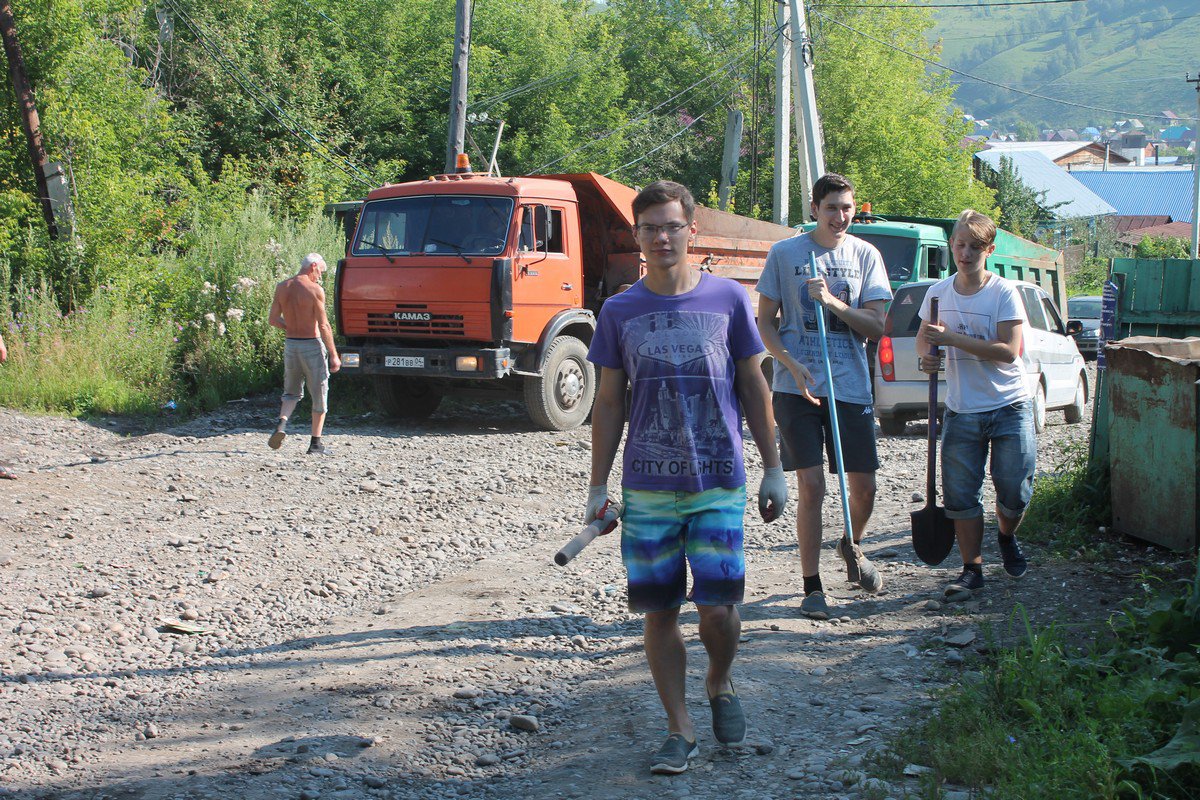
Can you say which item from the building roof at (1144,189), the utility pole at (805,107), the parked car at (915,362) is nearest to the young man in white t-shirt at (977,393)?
the parked car at (915,362)

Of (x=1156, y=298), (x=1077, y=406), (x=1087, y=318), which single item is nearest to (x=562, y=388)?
(x=1077, y=406)

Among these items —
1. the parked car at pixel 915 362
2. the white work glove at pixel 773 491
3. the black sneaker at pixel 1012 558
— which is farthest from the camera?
the parked car at pixel 915 362

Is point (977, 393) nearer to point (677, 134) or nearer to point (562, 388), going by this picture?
point (562, 388)

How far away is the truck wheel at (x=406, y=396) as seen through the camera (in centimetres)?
1332

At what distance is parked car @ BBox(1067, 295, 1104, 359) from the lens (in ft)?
87.7

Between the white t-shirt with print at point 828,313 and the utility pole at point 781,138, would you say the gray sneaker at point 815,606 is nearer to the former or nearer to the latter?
the white t-shirt with print at point 828,313

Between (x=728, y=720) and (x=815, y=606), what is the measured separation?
5.25 feet

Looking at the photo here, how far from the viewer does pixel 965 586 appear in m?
5.70

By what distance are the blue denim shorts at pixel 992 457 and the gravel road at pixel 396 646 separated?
0.50m

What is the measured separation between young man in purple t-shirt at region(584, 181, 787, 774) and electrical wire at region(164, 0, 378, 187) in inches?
992

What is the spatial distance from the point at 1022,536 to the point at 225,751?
478 cm

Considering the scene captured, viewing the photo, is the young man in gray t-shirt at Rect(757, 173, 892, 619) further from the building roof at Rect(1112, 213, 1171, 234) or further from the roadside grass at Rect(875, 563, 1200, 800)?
the building roof at Rect(1112, 213, 1171, 234)

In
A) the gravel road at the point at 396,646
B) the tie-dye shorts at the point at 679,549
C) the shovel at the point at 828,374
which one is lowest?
the gravel road at the point at 396,646

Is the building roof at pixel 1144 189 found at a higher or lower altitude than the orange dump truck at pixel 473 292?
higher
